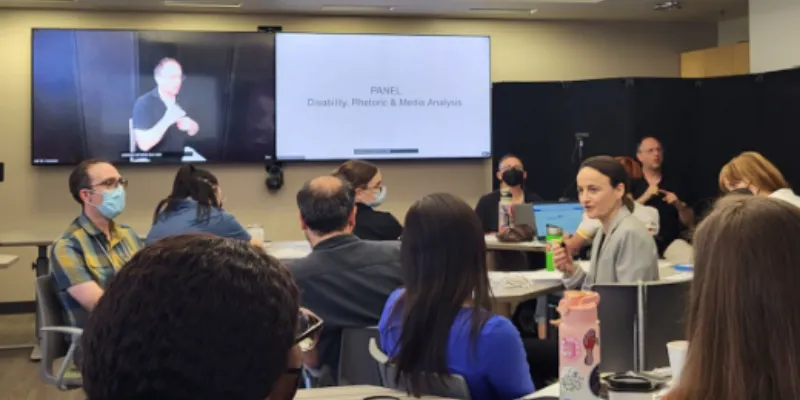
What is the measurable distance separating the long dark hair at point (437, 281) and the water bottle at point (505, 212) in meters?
3.49

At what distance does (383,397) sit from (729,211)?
0.92 m

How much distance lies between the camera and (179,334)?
790mm

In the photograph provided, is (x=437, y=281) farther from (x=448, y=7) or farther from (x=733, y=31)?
(x=733, y=31)

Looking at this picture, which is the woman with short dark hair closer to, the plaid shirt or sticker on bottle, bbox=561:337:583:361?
the plaid shirt

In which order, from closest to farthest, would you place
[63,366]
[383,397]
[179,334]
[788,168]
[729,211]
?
[179,334] < [729,211] < [383,397] < [63,366] < [788,168]

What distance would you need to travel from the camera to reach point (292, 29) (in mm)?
7805

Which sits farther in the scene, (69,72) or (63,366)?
(69,72)

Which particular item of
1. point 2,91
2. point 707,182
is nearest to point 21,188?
point 2,91

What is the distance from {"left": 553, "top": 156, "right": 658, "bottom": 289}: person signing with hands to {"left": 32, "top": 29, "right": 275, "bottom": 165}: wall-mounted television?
4.46 meters

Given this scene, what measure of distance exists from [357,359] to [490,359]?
67cm

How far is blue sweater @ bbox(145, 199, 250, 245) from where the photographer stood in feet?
14.0

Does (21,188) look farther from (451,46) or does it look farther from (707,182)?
(707,182)

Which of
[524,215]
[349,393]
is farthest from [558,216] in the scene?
[349,393]

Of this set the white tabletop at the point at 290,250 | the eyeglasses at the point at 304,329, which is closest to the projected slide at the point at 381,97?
the white tabletop at the point at 290,250
